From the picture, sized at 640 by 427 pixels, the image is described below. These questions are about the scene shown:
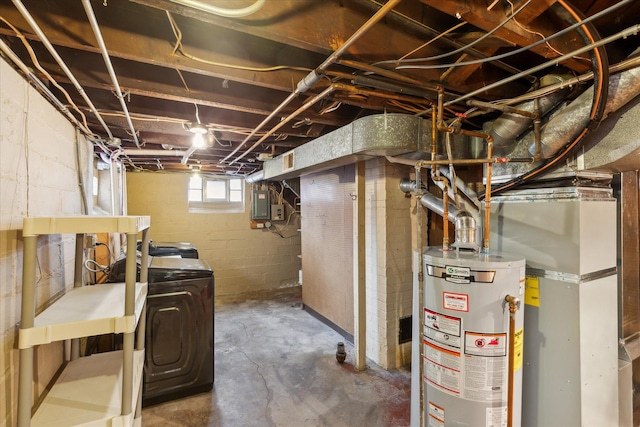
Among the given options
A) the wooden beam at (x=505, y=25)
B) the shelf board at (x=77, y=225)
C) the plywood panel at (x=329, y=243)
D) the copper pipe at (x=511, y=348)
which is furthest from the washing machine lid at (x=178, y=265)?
the wooden beam at (x=505, y=25)

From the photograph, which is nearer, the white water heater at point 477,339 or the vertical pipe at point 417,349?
the white water heater at point 477,339

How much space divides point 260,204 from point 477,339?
4373 millimetres

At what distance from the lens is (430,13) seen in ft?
4.49

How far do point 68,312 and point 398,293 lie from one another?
2368 mm

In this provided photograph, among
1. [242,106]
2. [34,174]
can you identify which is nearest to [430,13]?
[242,106]

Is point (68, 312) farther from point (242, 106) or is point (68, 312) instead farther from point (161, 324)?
point (242, 106)

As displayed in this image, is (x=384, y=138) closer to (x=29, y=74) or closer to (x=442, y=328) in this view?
(x=442, y=328)

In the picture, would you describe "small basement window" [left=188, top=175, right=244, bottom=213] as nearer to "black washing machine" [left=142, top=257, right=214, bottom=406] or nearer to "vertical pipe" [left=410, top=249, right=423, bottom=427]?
"black washing machine" [left=142, top=257, right=214, bottom=406]

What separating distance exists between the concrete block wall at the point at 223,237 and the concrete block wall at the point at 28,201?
309cm

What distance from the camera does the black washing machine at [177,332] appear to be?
2.30 metres

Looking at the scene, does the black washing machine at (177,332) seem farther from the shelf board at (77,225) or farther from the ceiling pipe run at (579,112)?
the ceiling pipe run at (579,112)

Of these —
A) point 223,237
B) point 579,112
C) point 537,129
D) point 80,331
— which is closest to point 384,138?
point 537,129

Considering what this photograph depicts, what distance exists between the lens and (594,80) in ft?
4.35

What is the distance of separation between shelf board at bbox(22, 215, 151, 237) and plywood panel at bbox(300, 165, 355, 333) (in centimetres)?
226
